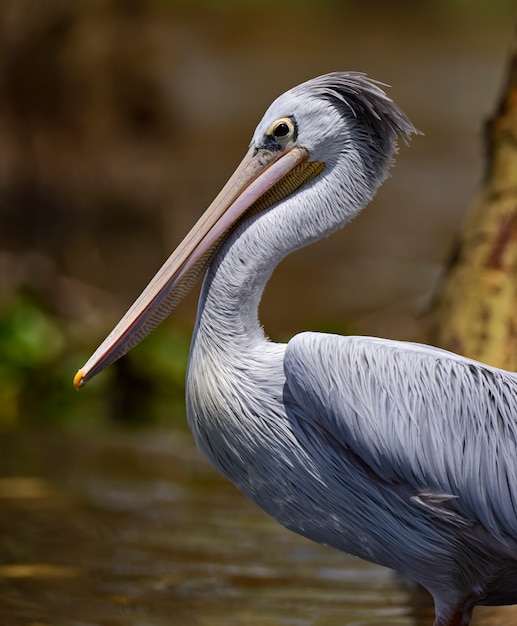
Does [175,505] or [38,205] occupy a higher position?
[175,505]

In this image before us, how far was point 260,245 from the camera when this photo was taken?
14.2ft

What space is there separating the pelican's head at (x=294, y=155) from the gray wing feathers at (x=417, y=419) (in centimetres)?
57

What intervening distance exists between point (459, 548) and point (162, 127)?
11.2m

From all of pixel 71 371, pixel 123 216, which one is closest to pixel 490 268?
pixel 71 371

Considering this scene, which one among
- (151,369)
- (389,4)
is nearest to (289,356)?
(151,369)

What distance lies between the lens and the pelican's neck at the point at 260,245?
14.0 ft

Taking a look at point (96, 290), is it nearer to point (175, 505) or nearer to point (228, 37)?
point (175, 505)

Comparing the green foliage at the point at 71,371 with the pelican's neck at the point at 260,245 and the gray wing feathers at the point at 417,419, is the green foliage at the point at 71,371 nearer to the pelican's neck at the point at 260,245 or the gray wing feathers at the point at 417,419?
the pelican's neck at the point at 260,245

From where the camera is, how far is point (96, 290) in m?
11.8

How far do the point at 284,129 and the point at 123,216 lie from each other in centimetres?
1045

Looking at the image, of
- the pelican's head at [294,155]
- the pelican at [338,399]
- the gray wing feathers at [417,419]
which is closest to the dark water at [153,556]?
the pelican at [338,399]

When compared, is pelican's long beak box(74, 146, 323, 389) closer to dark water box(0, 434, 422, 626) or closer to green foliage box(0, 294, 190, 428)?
dark water box(0, 434, 422, 626)

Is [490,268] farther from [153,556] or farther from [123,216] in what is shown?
[123,216]

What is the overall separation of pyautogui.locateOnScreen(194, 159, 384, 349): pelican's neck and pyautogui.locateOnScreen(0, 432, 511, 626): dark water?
4.49 ft
